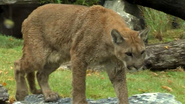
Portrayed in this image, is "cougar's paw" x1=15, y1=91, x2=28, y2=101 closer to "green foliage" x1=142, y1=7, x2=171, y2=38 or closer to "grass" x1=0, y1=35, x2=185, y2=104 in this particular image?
"grass" x1=0, y1=35, x2=185, y2=104

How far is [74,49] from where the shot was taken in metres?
5.68

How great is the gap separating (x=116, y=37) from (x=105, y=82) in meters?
3.95

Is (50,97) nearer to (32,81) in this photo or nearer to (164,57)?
(32,81)

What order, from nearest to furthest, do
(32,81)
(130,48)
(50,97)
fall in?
1. (130,48)
2. (50,97)
3. (32,81)

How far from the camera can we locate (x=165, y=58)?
10.7 meters

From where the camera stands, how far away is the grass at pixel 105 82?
8.09 meters

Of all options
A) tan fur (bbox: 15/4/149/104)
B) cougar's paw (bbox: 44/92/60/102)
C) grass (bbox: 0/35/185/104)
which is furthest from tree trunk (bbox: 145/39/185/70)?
cougar's paw (bbox: 44/92/60/102)

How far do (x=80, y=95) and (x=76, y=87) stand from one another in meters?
0.15

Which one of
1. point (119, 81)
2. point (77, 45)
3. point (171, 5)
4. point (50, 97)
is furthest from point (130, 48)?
point (171, 5)

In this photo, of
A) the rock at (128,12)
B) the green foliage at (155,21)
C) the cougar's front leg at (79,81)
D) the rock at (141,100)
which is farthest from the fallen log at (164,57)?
the cougar's front leg at (79,81)

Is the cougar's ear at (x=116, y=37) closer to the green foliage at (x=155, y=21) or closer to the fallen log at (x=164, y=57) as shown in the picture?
the fallen log at (x=164, y=57)

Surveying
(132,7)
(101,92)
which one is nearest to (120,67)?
(101,92)

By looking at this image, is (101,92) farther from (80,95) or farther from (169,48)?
(169,48)

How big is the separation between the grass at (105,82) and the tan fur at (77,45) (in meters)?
1.51
